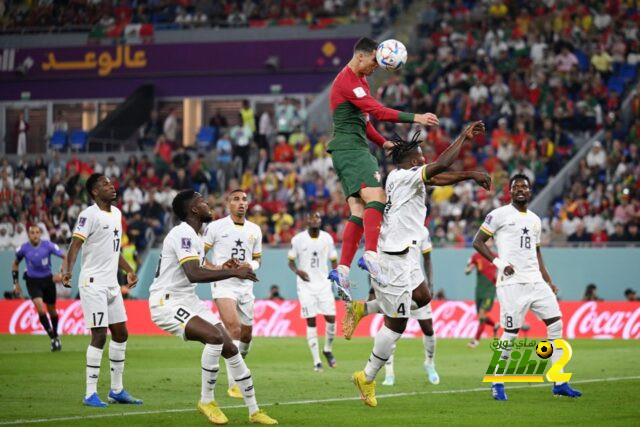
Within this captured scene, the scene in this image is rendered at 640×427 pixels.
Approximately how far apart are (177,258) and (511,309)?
499cm

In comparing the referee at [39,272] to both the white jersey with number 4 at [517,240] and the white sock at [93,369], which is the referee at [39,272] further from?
the white jersey with number 4 at [517,240]

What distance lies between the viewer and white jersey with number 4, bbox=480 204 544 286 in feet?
54.1

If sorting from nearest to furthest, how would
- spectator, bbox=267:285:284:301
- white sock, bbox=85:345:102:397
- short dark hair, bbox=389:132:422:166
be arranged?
short dark hair, bbox=389:132:422:166 < white sock, bbox=85:345:102:397 < spectator, bbox=267:285:284:301

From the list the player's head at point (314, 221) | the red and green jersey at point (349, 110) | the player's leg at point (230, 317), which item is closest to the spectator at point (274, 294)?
the player's head at point (314, 221)

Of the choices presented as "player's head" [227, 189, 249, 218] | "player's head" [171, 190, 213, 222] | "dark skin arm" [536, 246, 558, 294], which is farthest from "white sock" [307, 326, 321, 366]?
"player's head" [171, 190, 213, 222]

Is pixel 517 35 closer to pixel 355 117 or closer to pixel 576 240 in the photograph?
pixel 576 240

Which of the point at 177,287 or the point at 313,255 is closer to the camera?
the point at 177,287

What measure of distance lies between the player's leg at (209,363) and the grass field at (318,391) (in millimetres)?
215

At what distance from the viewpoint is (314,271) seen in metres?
24.4

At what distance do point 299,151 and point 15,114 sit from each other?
1644cm

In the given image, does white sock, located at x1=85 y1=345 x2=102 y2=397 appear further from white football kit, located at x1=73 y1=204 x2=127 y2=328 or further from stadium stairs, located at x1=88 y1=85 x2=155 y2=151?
stadium stairs, located at x1=88 y1=85 x2=155 y2=151

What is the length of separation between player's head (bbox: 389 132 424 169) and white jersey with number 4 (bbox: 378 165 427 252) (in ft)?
0.92

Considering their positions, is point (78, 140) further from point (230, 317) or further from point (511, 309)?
point (511, 309)

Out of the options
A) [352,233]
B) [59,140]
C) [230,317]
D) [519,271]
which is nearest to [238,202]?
[230,317]
